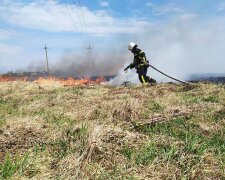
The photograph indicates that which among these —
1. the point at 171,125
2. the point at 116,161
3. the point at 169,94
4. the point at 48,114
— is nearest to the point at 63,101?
the point at 48,114

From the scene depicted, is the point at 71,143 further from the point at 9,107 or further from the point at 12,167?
the point at 9,107

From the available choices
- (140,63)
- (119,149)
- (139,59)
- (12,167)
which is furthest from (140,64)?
(12,167)

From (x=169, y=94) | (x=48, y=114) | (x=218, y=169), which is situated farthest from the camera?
(x=169, y=94)

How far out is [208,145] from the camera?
21.4 ft

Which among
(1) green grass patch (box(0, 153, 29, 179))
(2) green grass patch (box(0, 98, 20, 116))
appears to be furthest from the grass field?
(2) green grass patch (box(0, 98, 20, 116))

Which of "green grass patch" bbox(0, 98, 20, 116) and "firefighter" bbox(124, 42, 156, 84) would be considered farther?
"firefighter" bbox(124, 42, 156, 84)

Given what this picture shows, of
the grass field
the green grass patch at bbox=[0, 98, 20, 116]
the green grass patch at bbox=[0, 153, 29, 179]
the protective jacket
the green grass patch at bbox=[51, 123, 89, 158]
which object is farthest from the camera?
the protective jacket

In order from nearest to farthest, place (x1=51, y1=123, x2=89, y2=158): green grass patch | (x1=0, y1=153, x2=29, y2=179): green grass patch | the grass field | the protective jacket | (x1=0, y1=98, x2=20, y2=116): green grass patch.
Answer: (x1=0, y1=153, x2=29, y2=179): green grass patch → the grass field → (x1=51, y1=123, x2=89, y2=158): green grass patch → (x1=0, y1=98, x2=20, y2=116): green grass patch → the protective jacket

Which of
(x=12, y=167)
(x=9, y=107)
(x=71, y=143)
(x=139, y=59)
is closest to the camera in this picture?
(x=12, y=167)

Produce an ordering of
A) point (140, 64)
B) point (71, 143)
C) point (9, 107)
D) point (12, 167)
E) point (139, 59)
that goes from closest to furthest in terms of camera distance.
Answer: point (12, 167)
point (71, 143)
point (9, 107)
point (140, 64)
point (139, 59)

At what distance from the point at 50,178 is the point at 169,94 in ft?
31.1

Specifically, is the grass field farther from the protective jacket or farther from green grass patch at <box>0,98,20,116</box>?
the protective jacket

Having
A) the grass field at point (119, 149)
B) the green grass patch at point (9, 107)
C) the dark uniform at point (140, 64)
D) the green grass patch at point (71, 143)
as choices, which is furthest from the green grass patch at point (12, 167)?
the dark uniform at point (140, 64)

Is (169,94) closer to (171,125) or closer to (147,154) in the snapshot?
(171,125)
